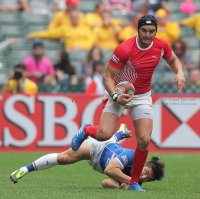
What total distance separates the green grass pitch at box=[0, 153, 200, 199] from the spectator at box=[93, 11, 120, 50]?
434 cm

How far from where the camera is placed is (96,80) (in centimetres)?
1237

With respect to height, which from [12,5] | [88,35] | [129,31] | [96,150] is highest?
[12,5]

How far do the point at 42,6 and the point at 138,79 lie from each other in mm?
9789

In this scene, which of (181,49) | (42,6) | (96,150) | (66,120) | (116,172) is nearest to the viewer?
(116,172)

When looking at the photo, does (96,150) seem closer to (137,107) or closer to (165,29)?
(137,107)

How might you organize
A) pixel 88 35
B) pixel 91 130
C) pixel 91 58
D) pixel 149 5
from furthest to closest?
1. pixel 149 5
2. pixel 88 35
3. pixel 91 58
4. pixel 91 130

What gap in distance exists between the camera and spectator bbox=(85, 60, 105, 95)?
12227 millimetres

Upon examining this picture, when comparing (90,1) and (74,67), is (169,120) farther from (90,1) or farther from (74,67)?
(90,1)

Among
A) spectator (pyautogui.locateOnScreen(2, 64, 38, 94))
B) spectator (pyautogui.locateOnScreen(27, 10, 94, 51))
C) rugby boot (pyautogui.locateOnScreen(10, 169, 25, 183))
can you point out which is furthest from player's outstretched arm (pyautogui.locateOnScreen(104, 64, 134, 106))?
spectator (pyautogui.locateOnScreen(27, 10, 94, 51))

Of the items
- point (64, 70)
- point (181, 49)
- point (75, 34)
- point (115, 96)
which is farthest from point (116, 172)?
point (75, 34)

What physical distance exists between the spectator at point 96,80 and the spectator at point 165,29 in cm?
279

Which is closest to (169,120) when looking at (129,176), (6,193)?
(129,176)

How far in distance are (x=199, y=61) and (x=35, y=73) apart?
4.23 metres

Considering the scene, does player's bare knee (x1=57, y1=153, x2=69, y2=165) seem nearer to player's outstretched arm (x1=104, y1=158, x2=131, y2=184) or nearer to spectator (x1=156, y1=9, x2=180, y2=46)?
player's outstretched arm (x1=104, y1=158, x2=131, y2=184)
